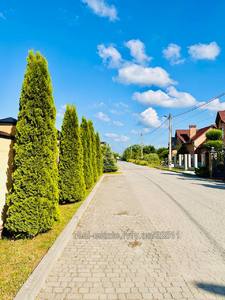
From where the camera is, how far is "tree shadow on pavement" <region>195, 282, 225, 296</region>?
3.03m

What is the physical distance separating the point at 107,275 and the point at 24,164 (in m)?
2.73

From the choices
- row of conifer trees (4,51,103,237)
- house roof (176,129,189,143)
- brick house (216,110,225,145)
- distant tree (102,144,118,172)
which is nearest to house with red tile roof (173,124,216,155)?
house roof (176,129,189,143)

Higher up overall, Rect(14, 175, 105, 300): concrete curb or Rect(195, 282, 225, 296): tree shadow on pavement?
Rect(14, 175, 105, 300): concrete curb

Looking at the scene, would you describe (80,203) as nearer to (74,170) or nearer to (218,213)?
(74,170)

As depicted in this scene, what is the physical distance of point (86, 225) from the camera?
614cm

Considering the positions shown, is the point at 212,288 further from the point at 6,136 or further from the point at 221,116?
the point at 221,116

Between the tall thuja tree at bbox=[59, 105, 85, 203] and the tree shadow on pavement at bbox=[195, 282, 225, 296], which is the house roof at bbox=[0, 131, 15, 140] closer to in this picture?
the tall thuja tree at bbox=[59, 105, 85, 203]

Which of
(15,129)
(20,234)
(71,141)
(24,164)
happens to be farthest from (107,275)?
(71,141)

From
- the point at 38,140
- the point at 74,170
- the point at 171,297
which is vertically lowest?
the point at 171,297

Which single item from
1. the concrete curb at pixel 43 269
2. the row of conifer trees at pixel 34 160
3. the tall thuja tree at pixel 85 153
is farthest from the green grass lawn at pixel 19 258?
the tall thuja tree at pixel 85 153

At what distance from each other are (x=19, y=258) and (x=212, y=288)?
9.67 feet

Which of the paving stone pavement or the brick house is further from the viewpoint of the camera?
the brick house

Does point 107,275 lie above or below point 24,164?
below

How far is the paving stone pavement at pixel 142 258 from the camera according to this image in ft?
10.1
